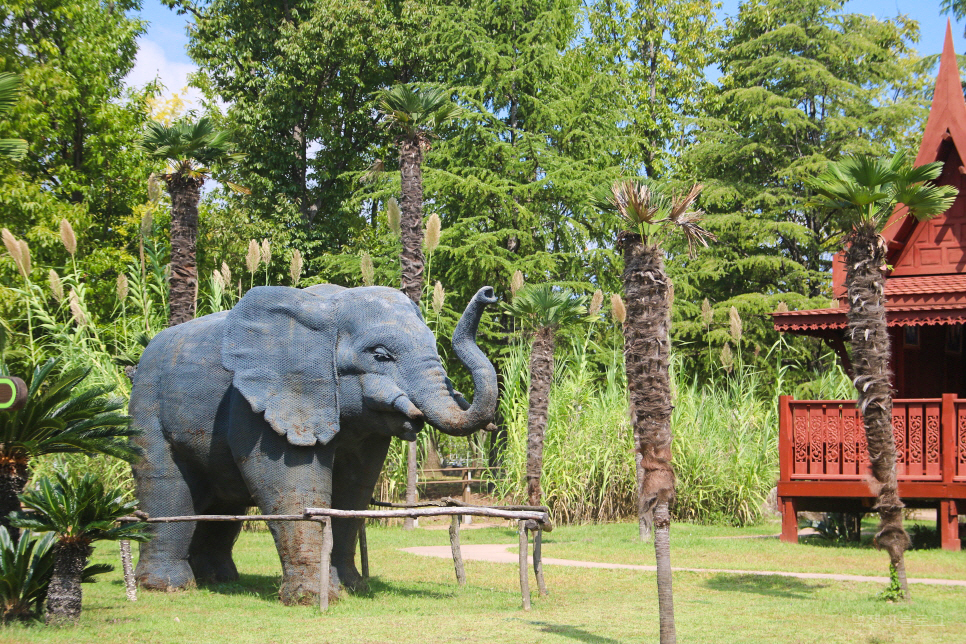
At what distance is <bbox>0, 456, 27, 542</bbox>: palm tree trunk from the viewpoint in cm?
848

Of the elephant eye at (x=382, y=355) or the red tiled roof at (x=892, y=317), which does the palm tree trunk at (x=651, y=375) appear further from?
the red tiled roof at (x=892, y=317)

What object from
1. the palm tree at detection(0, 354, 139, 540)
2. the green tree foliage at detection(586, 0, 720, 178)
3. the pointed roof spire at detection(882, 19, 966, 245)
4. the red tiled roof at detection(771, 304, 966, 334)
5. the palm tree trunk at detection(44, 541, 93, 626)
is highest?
the green tree foliage at detection(586, 0, 720, 178)

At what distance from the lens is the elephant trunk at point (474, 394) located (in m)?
8.95

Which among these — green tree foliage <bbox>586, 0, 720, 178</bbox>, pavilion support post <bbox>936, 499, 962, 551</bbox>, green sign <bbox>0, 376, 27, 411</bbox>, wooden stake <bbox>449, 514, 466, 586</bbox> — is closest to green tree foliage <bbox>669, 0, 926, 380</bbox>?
green tree foliage <bbox>586, 0, 720, 178</bbox>

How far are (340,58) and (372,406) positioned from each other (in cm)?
2243

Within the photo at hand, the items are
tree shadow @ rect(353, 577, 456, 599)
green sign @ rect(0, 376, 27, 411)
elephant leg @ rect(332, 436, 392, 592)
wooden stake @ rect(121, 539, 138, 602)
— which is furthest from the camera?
tree shadow @ rect(353, 577, 456, 599)

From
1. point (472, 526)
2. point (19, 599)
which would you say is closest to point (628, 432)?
point (472, 526)

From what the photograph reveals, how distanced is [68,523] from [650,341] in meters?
4.68

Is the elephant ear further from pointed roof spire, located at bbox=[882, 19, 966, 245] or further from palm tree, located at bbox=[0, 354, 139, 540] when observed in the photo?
pointed roof spire, located at bbox=[882, 19, 966, 245]

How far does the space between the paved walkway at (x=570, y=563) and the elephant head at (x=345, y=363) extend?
202 inches

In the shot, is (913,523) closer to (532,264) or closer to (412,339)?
(532,264)

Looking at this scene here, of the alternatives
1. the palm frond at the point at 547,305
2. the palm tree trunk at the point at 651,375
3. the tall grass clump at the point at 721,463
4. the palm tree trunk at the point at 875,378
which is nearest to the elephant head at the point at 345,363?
the palm tree trunk at the point at 651,375

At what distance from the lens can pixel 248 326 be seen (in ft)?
32.8

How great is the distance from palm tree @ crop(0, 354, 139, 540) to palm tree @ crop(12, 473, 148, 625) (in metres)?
0.26
